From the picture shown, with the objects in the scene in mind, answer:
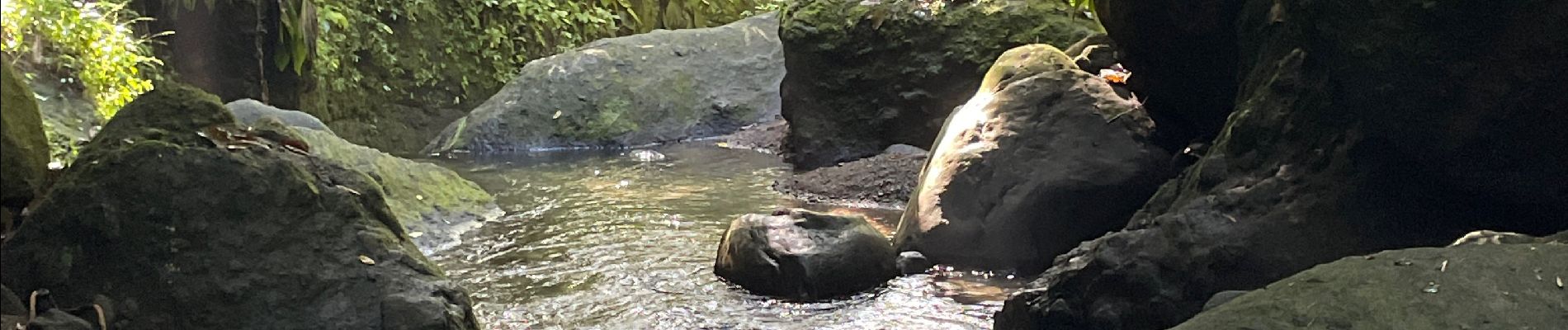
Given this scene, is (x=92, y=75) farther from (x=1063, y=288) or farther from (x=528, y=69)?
(x=528, y=69)

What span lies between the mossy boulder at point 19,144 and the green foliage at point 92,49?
89.4 inches

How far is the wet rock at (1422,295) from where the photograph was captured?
2.40 m

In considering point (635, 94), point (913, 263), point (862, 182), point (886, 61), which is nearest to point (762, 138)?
point (635, 94)

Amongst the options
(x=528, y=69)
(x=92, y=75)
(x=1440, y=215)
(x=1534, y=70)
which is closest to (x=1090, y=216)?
(x=1440, y=215)

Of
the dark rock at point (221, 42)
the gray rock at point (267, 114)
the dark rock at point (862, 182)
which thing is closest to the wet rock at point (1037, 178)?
the dark rock at point (862, 182)

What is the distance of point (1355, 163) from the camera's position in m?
3.57

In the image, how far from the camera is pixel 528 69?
38.7ft

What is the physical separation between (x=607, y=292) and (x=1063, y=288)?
1.86 m

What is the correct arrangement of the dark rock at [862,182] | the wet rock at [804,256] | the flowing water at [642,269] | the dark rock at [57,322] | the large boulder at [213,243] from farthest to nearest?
the dark rock at [862,182]
the wet rock at [804,256]
the flowing water at [642,269]
the large boulder at [213,243]
the dark rock at [57,322]

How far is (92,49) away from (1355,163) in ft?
16.7

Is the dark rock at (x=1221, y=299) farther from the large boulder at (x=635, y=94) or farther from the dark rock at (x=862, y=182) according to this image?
the large boulder at (x=635, y=94)

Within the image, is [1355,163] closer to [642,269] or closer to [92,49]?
[642,269]

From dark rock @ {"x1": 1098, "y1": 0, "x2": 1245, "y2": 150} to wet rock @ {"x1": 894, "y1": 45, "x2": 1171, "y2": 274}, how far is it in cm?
11

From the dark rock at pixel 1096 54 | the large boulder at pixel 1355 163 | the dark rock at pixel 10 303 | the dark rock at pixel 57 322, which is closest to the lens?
the dark rock at pixel 10 303
